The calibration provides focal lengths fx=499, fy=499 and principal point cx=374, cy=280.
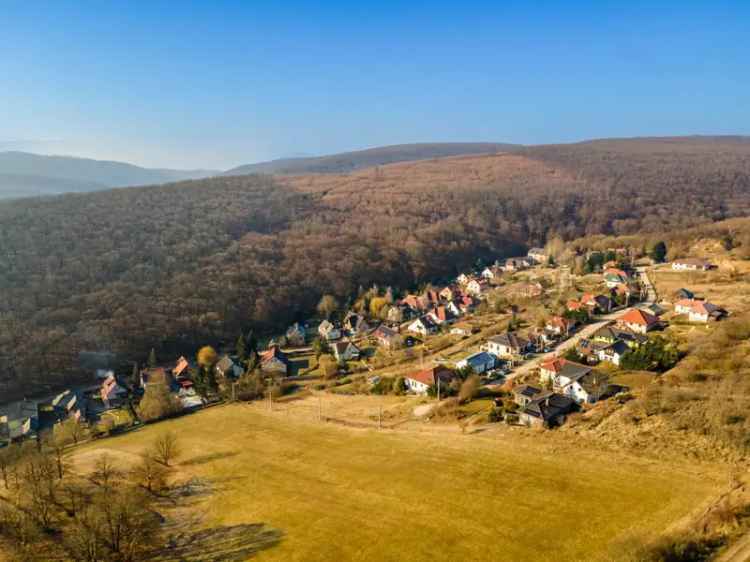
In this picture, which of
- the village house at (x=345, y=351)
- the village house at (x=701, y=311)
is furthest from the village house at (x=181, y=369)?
the village house at (x=701, y=311)

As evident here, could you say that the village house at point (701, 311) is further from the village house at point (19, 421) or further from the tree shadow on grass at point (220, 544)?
the village house at point (19, 421)

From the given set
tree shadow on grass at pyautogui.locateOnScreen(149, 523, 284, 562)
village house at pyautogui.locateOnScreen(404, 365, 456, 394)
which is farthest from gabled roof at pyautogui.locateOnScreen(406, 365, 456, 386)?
tree shadow on grass at pyautogui.locateOnScreen(149, 523, 284, 562)

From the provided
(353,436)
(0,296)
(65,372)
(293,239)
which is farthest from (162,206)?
(353,436)

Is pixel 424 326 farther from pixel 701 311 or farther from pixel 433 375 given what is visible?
pixel 701 311

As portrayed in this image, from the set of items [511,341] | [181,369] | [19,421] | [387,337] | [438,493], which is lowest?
[19,421]

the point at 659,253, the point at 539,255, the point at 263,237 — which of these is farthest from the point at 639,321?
the point at 263,237

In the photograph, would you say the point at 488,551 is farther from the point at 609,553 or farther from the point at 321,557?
the point at 321,557

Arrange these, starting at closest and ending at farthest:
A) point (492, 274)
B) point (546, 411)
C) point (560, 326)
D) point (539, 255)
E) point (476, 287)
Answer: point (546, 411)
point (560, 326)
point (476, 287)
point (492, 274)
point (539, 255)

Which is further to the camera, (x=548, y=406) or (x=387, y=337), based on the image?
(x=387, y=337)
